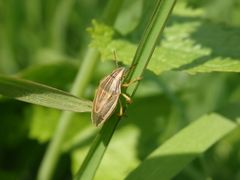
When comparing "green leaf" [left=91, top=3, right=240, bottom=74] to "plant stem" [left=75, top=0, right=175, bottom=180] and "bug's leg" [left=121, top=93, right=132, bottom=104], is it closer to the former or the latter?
"bug's leg" [left=121, top=93, right=132, bottom=104]

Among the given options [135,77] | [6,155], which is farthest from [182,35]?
[6,155]

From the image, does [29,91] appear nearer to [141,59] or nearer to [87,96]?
[141,59]

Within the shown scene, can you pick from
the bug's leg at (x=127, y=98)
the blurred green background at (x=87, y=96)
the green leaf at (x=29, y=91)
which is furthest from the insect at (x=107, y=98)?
the blurred green background at (x=87, y=96)

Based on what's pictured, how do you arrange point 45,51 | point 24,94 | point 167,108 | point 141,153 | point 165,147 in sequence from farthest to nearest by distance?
point 45,51 → point 167,108 → point 141,153 → point 165,147 → point 24,94

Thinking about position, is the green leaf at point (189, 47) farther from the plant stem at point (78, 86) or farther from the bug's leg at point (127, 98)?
the bug's leg at point (127, 98)

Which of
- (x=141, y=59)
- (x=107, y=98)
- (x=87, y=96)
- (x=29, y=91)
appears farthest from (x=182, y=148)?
(x=87, y=96)

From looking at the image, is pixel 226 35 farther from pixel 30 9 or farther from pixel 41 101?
pixel 30 9
